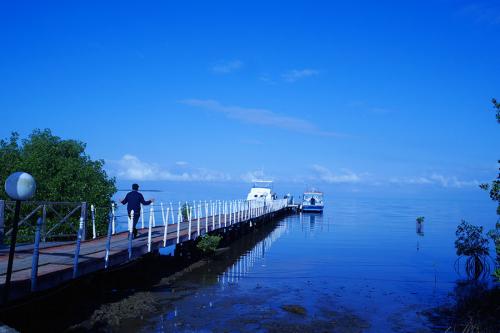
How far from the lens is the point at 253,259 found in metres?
25.4

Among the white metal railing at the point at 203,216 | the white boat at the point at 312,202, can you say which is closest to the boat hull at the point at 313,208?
the white boat at the point at 312,202

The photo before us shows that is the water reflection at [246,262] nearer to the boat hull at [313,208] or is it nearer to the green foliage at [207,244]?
the green foliage at [207,244]

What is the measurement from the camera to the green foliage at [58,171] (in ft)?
73.0

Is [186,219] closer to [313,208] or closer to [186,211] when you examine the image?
[186,211]

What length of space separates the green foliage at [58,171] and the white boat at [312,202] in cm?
4788

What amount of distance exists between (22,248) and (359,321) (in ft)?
32.0

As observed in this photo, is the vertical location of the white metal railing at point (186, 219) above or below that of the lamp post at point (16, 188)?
A: below

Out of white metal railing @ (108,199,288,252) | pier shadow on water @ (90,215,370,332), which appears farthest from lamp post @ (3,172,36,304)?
Result: white metal railing @ (108,199,288,252)

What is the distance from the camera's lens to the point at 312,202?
233 ft

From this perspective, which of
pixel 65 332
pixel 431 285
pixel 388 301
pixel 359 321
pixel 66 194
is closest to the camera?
pixel 65 332

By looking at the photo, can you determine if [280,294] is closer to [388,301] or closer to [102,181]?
[388,301]

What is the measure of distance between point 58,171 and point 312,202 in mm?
51460

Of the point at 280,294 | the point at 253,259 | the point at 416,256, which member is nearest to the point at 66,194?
the point at 253,259

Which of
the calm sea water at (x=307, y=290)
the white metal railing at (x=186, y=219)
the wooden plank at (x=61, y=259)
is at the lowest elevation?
the calm sea water at (x=307, y=290)
